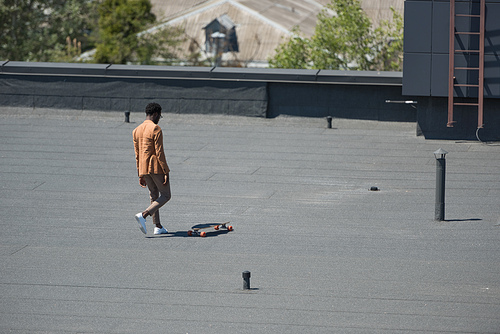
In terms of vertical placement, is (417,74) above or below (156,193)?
above

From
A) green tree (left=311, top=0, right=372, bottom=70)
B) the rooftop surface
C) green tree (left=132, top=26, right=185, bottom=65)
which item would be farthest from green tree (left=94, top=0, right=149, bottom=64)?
the rooftop surface

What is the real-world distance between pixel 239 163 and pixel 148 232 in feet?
12.7

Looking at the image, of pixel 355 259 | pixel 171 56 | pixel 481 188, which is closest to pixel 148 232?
pixel 355 259

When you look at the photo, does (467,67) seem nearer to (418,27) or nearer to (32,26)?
(418,27)

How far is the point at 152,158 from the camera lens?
359 inches

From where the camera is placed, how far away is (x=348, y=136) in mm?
14977

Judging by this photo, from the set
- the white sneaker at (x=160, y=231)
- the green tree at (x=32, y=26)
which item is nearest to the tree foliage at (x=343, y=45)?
the green tree at (x=32, y=26)

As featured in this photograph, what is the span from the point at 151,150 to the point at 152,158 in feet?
0.35

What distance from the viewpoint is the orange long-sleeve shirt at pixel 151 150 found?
9078mm

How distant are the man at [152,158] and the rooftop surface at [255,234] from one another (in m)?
0.42

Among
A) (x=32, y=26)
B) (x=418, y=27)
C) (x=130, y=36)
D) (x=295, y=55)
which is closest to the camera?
(x=418, y=27)

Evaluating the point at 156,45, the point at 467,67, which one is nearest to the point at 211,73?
the point at 467,67

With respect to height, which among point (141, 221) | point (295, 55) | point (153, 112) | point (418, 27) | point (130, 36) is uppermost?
point (130, 36)

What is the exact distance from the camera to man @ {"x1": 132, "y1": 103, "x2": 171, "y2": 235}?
9.09m
